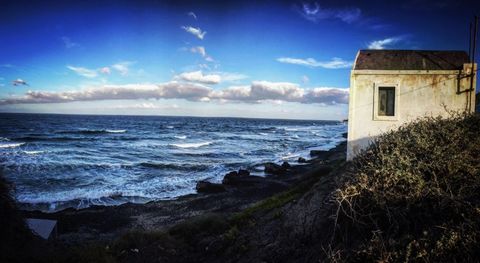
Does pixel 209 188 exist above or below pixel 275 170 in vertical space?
below

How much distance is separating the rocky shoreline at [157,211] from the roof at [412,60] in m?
6.15

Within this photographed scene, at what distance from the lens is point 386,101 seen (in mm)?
12953

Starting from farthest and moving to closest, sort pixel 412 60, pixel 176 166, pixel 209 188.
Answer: pixel 176 166
pixel 209 188
pixel 412 60

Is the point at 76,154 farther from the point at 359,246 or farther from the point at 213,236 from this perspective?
the point at 359,246

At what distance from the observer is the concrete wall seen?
12.2 metres

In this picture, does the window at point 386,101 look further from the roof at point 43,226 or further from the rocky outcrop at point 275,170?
the rocky outcrop at point 275,170

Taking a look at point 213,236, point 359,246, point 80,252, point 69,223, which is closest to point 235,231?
point 213,236

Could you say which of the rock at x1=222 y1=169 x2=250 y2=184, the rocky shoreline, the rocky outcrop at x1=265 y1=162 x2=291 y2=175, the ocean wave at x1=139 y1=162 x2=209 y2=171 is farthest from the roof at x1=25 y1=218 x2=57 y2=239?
the rocky outcrop at x1=265 y1=162 x2=291 y2=175

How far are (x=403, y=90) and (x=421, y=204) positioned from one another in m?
9.07

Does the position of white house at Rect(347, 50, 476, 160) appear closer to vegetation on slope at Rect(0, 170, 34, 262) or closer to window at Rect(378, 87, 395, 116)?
window at Rect(378, 87, 395, 116)

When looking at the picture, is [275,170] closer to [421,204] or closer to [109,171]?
[109,171]

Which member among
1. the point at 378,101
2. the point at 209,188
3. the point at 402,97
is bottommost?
the point at 209,188

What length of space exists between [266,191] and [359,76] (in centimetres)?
985

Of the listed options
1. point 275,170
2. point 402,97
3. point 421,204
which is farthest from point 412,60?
point 275,170
